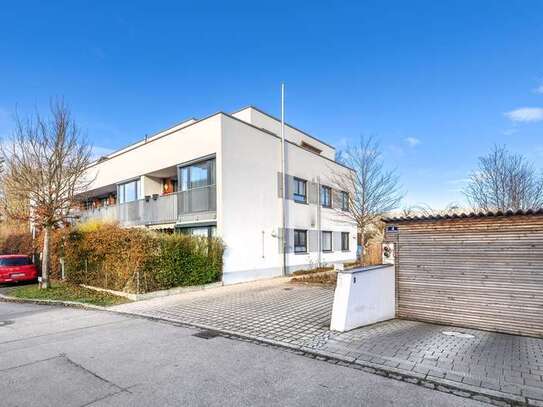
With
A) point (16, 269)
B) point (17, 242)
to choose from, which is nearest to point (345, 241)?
point (16, 269)

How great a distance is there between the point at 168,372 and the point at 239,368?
1.05 meters

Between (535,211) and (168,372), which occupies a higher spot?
(535,211)

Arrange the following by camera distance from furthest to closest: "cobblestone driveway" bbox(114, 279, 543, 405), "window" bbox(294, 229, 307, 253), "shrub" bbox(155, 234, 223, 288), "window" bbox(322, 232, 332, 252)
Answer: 1. "window" bbox(322, 232, 332, 252)
2. "window" bbox(294, 229, 307, 253)
3. "shrub" bbox(155, 234, 223, 288)
4. "cobblestone driveway" bbox(114, 279, 543, 405)

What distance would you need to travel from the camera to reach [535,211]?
732cm

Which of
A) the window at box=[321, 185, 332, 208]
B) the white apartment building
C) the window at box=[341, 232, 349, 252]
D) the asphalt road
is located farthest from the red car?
the window at box=[341, 232, 349, 252]

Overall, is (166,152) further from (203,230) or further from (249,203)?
(249,203)

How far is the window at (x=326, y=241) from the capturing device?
24.0 m

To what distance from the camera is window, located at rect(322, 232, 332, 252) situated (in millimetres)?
23973

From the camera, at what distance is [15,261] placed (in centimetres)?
1745

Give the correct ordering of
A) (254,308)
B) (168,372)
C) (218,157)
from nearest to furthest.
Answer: (168,372) < (254,308) < (218,157)

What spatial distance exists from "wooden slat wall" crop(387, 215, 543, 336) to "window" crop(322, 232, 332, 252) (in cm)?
1485

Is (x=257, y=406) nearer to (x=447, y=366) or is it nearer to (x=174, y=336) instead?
(x=447, y=366)

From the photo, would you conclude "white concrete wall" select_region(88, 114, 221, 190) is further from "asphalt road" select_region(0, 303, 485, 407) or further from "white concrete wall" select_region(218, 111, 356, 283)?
"asphalt road" select_region(0, 303, 485, 407)

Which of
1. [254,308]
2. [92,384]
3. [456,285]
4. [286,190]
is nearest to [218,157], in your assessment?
[286,190]
